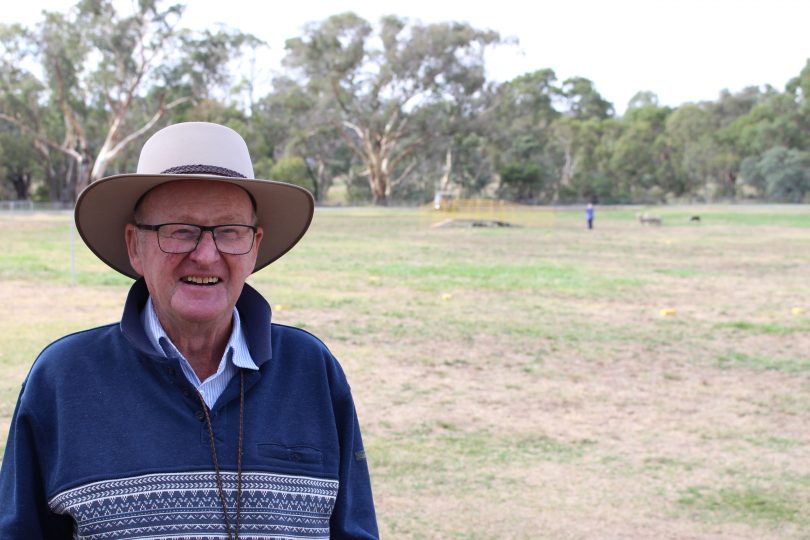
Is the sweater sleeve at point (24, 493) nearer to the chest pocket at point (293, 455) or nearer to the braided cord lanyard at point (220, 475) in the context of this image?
the braided cord lanyard at point (220, 475)

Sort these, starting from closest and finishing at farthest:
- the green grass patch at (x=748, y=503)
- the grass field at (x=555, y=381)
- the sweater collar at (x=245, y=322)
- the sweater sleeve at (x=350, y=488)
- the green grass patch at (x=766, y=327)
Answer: the sweater collar at (x=245, y=322) → the sweater sleeve at (x=350, y=488) → the green grass patch at (x=748, y=503) → the grass field at (x=555, y=381) → the green grass patch at (x=766, y=327)

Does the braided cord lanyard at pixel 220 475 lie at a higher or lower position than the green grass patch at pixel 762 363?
higher

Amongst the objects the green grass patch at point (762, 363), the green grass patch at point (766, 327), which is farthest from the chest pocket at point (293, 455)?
the green grass patch at point (766, 327)

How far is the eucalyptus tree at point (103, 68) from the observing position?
5744 cm

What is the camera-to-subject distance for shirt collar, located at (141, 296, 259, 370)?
223cm

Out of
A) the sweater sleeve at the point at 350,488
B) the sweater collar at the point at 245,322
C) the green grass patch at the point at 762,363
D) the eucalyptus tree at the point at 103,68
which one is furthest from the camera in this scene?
the eucalyptus tree at the point at 103,68

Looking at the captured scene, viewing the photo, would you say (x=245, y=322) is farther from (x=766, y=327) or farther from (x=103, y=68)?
(x=103, y=68)

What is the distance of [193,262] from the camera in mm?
2277

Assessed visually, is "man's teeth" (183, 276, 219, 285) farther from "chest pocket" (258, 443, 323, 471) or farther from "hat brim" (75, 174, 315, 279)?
"chest pocket" (258, 443, 323, 471)

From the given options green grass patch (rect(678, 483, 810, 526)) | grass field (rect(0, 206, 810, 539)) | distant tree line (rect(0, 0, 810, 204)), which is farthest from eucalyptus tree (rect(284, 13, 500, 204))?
green grass patch (rect(678, 483, 810, 526))

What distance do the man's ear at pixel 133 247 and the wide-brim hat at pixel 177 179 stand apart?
23 mm

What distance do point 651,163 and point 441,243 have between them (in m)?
59.9

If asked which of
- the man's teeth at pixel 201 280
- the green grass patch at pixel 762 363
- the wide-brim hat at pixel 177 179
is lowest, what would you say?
the green grass patch at pixel 762 363

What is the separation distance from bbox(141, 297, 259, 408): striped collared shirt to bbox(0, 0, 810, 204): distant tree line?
5787 centimetres
